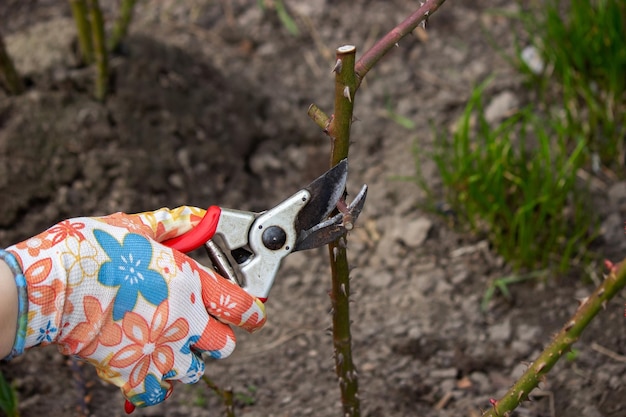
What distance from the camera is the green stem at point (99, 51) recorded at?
7.84 ft

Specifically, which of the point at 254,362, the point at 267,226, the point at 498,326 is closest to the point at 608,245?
the point at 498,326

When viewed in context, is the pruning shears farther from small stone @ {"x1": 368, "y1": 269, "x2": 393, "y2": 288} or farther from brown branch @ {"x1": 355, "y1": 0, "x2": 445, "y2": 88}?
small stone @ {"x1": 368, "y1": 269, "x2": 393, "y2": 288}

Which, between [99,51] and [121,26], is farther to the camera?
[121,26]

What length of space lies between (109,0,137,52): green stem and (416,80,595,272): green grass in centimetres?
109

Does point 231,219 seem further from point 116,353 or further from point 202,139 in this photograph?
point 202,139

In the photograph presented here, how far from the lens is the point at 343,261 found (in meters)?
1.34

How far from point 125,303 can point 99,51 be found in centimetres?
136

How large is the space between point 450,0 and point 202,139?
47.7 inches

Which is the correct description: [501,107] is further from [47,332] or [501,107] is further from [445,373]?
[47,332]

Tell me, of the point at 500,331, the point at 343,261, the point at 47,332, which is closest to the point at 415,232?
the point at 500,331

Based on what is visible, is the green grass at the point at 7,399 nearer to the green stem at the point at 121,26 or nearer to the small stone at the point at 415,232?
the small stone at the point at 415,232

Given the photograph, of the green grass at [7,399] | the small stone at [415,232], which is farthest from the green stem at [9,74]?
the small stone at [415,232]

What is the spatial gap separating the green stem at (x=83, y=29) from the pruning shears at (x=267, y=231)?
1285mm

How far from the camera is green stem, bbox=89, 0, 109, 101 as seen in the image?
239 centimetres
